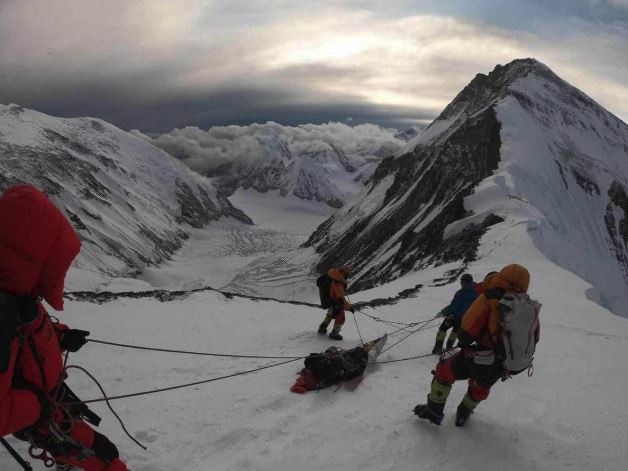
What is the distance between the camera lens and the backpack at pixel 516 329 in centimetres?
566

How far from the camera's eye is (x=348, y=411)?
23.1 feet

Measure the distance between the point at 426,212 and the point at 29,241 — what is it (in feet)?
219

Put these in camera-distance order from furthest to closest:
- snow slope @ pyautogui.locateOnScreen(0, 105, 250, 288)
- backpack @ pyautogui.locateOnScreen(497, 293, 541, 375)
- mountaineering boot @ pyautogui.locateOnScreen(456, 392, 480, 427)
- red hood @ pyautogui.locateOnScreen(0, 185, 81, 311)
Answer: snow slope @ pyautogui.locateOnScreen(0, 105, 250, 288), mountaineering boot @ pyautogui.locateOnScreen(456, 392, 480, 427), backpack @ pyautogui.locateOnScreen(497, 293, 541, 375), red hood @ pyautogui.locateOnScreen(0, 185, 81, 311)

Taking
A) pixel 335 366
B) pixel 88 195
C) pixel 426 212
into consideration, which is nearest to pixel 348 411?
Answer: pixel 335 366

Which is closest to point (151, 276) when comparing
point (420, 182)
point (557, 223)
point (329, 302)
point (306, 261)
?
point (306, 261)

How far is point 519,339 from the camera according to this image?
574cm

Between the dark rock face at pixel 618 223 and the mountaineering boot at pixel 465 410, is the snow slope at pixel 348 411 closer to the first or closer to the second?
the mountaineering boot at pixel 465 410

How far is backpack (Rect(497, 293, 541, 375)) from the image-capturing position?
5.66m

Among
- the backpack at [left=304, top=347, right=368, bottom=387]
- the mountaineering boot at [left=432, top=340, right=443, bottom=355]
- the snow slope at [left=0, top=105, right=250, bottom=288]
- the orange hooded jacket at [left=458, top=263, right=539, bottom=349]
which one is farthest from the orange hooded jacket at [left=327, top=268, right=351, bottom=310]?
the snow slope at [left=0, top=105, right=250, bottom=288]

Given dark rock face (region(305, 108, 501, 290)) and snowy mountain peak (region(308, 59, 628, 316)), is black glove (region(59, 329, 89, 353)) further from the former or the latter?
dark rock face (region(305, 108, 501, 290))

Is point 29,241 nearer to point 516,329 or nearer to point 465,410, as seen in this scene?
point 516,329

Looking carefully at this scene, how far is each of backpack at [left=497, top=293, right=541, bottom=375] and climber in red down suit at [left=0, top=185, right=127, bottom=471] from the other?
4919 millimetres

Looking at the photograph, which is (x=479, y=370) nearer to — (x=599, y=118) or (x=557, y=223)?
(x=557, y=223)

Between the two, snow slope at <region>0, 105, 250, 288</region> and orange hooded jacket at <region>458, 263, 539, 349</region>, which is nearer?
orange hooded jacket at <region>458, 263, 539, 349</region>
